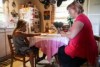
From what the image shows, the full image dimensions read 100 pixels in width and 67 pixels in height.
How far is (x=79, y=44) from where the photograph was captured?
207 centimetres

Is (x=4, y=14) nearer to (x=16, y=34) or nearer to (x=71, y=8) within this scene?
(x=16, y=34)

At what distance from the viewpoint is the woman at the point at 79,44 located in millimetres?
2049

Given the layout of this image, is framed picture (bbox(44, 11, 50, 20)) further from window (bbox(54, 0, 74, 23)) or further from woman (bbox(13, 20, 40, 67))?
woman (bbox(13, 20, 40, 67))

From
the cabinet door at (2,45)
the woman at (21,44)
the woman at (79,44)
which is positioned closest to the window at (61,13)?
the cabinet door at (2,45)

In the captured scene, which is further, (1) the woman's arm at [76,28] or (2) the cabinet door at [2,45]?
(2) the cabinet door at [2,45]

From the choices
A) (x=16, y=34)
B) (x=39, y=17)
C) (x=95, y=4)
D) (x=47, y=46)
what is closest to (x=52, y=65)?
(x=47, y=46)

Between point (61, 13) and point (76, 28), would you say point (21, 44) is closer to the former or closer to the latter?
point (76, 28)

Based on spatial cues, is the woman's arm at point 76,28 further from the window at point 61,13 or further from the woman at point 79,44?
the window at point 61,13

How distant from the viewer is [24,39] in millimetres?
3602

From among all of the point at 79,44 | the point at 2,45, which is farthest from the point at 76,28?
the point at 2,45

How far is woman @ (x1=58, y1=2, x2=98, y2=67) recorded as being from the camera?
2.05 m

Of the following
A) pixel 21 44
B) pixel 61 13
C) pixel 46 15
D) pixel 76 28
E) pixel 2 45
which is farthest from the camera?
pixel 46 15

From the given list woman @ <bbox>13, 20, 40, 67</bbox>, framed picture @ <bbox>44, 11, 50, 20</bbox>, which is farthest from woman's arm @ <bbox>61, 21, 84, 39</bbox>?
framed picture @ <bbox>44, 11, 50, 20</bbox>

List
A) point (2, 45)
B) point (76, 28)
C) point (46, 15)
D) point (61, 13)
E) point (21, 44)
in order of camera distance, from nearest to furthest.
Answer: point (76, 28) < point (21, 44) < point (2, 45) < point (61, 13) < point (46, 15)
